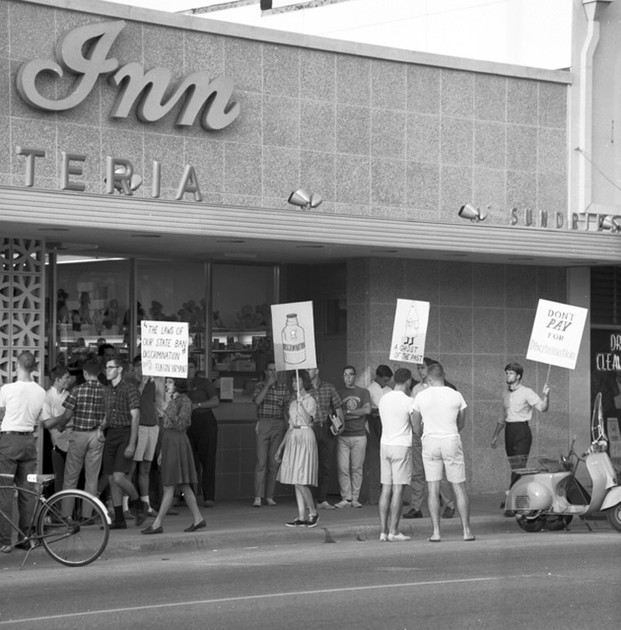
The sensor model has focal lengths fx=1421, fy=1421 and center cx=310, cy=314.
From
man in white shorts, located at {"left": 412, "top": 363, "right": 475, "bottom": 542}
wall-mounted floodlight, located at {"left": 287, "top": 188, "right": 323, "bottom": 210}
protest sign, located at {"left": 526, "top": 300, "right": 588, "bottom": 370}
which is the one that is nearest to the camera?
man in white shorts, located at {"left": 412, "top": 363, "right": 475, "bottom": 542}

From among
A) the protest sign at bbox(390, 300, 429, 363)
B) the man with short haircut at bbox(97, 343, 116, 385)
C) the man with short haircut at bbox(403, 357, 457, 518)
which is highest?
the protest sign at bbox(390, 300, 429, 363)

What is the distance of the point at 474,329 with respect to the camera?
813 inches

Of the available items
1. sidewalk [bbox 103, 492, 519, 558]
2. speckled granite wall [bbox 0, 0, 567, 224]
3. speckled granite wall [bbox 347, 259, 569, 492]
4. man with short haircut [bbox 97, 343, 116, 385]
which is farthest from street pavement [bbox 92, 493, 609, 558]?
speckled granite wall [bbox 0, 0, 567, 224]

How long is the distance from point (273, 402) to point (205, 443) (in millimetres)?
1045

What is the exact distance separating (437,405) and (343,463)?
143 inches

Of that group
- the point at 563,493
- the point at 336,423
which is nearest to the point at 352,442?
the point at 336,423

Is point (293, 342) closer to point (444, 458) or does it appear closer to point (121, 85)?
point (444, 458)

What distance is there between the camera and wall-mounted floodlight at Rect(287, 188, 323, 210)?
58.5ft

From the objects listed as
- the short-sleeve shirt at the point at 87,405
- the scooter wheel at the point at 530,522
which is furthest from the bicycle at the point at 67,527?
the scooter wheel at the point at 530,522

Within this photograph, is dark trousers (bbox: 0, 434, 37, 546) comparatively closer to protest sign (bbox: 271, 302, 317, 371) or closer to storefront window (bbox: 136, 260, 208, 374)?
protest sign (bbox: 271, 302, 317, 371)

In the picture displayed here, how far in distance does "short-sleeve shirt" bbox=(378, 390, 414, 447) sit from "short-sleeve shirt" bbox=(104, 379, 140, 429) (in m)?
2.75

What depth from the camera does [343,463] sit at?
61.5 feet

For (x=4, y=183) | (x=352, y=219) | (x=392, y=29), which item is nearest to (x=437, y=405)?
(x=352, y=219)

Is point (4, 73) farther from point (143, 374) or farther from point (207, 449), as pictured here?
point (207, 449)
